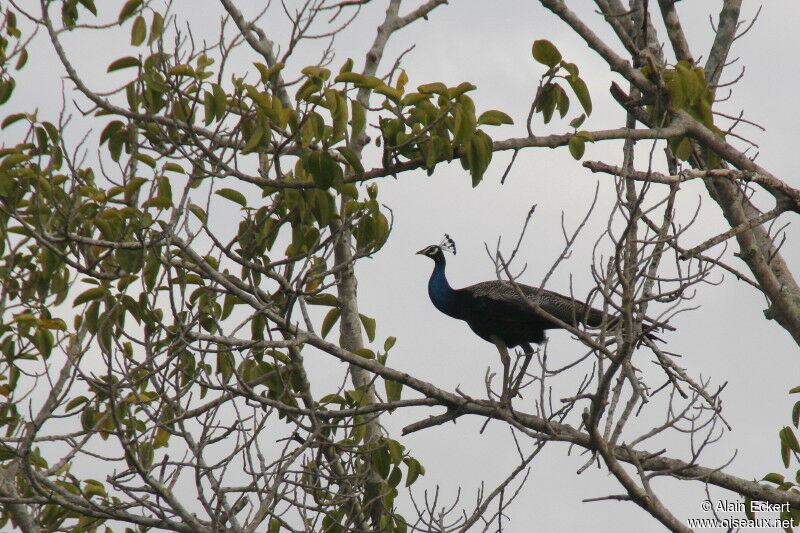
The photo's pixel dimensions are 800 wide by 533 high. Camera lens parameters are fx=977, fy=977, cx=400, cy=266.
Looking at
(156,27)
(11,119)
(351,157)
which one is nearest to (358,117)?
(351,157)

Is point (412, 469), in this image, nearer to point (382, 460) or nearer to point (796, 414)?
point (382, 460)

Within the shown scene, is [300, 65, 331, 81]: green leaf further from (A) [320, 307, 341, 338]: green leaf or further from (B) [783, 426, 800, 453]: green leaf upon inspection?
(B) [783, 426, 800, 453]: green leaf

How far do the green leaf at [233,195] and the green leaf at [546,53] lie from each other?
5.28 feet

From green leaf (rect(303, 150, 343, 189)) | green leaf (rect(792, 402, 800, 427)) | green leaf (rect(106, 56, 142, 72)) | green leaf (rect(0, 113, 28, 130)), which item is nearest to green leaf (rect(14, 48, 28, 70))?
green leaf (rect(0, 113, 28, 130))

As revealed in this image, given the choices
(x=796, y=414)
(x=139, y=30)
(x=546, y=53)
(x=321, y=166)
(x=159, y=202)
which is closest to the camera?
(x=321, y=166)

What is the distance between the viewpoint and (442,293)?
8398 millimetres

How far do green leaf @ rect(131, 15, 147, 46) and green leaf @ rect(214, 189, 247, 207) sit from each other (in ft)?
3.05

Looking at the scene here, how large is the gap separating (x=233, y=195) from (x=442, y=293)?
374 cm

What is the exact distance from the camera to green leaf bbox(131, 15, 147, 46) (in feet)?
16.6

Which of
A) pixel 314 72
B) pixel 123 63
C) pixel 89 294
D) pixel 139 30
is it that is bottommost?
pixel 89 294

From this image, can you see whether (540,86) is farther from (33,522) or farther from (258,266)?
(33,522)

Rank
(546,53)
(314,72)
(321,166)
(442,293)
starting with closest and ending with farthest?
(314,72)
(321,166)
(546,53)
(442,293)

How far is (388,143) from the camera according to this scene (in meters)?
4.66

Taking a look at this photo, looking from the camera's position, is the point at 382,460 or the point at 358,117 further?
the point at 382,460
